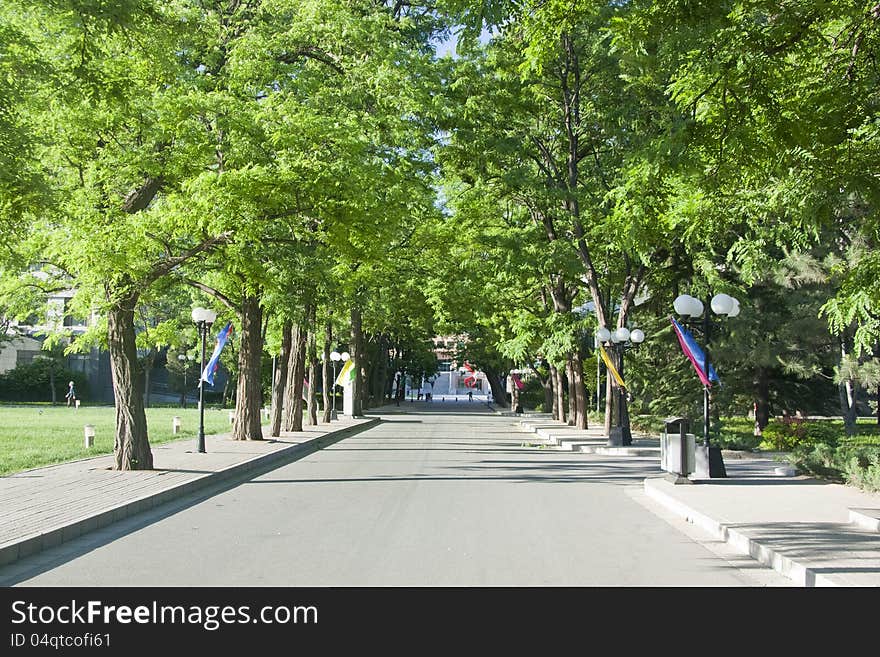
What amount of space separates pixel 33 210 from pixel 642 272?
20.4 metres

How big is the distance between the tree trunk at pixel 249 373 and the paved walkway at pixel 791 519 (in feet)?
43.8

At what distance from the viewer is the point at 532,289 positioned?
42.6 metres

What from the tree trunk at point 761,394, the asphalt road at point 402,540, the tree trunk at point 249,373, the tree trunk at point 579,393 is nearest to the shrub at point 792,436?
the asphalt road at point 402,540

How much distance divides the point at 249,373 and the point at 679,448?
14.7 meters

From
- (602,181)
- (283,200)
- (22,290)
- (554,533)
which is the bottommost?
(554,533)

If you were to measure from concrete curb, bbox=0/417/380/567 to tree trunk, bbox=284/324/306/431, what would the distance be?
934cm

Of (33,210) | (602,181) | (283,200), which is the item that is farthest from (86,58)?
(602,181)

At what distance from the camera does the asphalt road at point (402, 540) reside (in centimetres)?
830

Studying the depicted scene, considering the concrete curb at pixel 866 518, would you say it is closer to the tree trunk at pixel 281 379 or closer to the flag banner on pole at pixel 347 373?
the tree trunk at pixel 281 379

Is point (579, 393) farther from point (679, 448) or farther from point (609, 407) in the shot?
point (679, 448)

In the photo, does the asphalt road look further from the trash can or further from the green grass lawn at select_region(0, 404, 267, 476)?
the green grass lawn at select_region(0, 404, 267, 476)

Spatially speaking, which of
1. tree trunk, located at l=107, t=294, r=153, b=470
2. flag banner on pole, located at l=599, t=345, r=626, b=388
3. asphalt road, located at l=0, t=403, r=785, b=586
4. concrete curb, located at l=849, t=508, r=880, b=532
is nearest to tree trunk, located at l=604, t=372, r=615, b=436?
flag banner on pole, located at l=599, t=345, r=626, b=388

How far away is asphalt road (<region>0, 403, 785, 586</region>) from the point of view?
8297 mm
